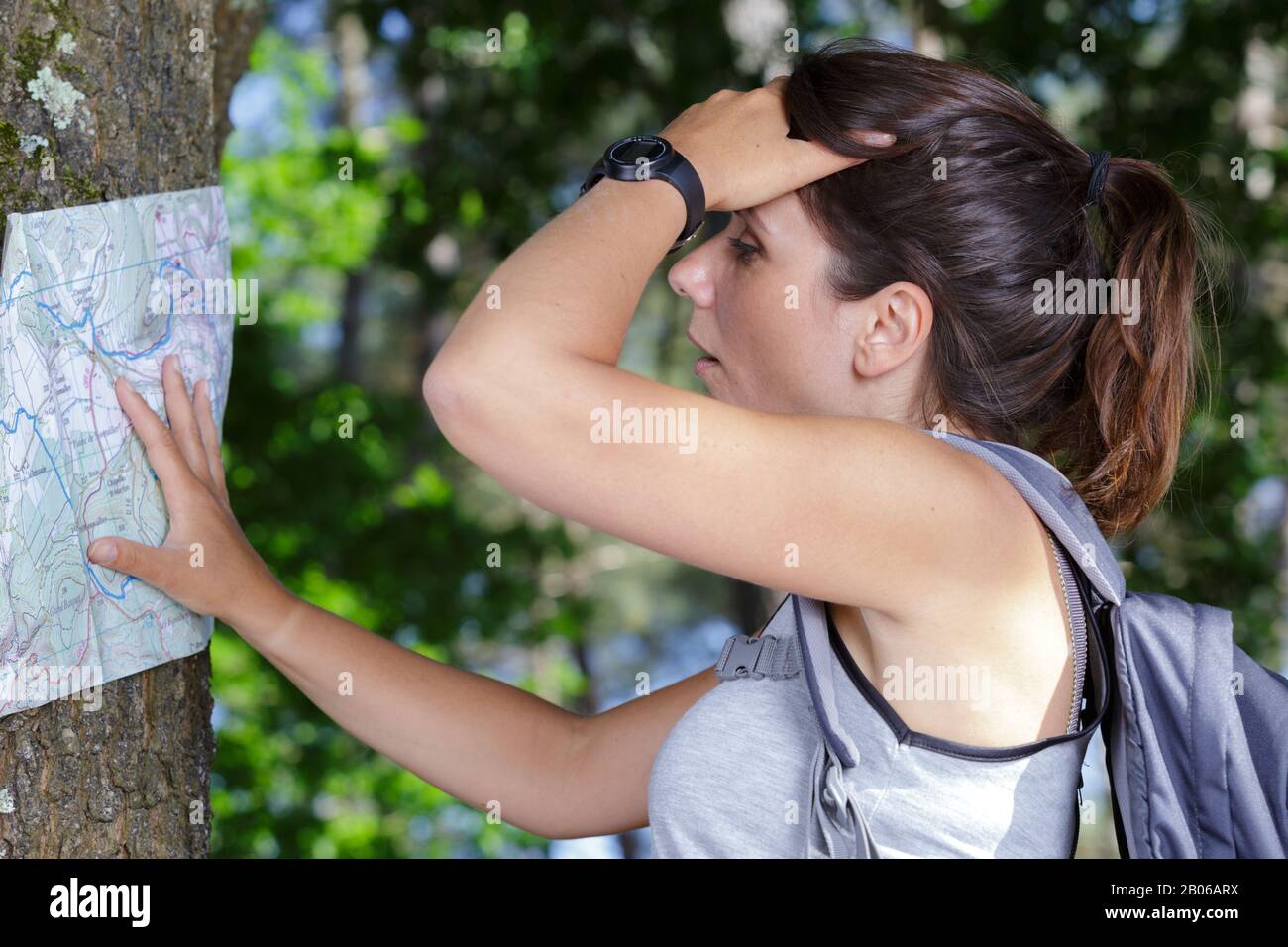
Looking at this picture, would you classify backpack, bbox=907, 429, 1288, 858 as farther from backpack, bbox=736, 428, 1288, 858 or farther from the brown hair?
the brown hair

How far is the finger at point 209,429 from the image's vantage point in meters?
1.79

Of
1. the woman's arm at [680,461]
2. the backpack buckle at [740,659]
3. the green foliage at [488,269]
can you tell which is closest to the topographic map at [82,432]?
the woman's arm at [680,461]

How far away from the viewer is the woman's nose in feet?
5.65

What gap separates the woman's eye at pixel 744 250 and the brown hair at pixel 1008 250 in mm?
96

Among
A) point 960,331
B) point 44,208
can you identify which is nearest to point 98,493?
point 44,208

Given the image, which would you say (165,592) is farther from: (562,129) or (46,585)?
(562,129)

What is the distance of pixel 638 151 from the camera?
1575 millimetres

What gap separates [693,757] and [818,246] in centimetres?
73

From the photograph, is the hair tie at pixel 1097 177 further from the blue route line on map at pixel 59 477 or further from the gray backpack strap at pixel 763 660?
the blue route line on map at pixel 59 477

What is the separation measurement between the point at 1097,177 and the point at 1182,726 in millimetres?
819

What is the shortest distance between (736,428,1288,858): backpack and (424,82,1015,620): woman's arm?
15 centimetres

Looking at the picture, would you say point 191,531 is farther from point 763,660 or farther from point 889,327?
point 889,327

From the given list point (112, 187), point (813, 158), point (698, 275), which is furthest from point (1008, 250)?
point (112, 187)

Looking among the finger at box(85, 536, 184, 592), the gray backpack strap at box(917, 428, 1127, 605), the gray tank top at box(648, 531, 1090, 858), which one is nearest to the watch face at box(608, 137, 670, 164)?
the gray backpack strap at box(917, 428, 1127, 605)
